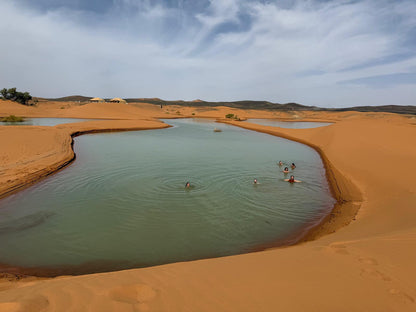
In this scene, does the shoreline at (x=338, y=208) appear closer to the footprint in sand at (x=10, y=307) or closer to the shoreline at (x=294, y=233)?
the shoreline at (x=294, y=233)

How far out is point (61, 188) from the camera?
10.8m

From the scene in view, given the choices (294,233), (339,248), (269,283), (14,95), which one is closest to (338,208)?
(294,233)

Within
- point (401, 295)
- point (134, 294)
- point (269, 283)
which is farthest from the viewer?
point (269, 283)

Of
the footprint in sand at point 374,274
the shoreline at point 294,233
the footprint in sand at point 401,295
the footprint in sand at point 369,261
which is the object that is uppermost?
the footprint in sand at point 401,295

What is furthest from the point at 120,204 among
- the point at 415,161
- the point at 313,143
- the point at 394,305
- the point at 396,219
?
the point at 313,143

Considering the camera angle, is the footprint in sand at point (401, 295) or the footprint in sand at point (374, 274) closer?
the footprint in sand at point (401, 295)

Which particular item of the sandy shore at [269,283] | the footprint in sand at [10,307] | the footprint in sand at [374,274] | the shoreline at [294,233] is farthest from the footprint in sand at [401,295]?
the footprint in sand at [10,307]

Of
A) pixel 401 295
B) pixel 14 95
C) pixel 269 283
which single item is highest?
pixel 14 95

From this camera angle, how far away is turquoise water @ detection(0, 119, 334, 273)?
20.7ft

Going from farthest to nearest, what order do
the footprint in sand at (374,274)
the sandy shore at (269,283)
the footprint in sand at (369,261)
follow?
the footprint in sand at (369,261)
the footprint in sand at (374,274)
the sandy shore at (269,283)

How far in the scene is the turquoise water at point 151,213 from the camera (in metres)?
6.31

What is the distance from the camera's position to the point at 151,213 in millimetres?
8484

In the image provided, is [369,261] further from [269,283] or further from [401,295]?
[269,283]

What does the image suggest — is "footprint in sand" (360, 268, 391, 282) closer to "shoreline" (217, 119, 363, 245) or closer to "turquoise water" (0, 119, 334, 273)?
"shoreline" (217, 119, 363, 245)
